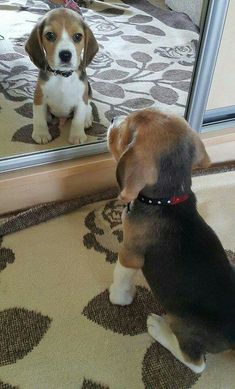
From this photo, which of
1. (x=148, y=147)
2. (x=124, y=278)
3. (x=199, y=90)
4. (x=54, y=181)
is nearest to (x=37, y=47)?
(x=54, y=181)

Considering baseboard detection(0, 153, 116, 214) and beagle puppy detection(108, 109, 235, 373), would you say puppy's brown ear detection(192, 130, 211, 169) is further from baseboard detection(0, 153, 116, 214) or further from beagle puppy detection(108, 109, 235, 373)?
baseboard detection(0, 153, 116, 214)

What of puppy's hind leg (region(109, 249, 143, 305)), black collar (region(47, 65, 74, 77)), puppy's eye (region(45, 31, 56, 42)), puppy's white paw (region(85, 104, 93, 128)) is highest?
puppy's eye (region(45, 31, 56, 42))

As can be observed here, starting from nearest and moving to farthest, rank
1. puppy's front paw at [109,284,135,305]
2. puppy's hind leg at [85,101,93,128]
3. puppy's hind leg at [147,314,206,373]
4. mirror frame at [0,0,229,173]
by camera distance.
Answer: puppy's hind leg at [147,314,206,373]
puppy's front paw at [109,284,135,305]
mirror frame at [0,0,229,173]
puppy's hind leg at [85,101,93,128]

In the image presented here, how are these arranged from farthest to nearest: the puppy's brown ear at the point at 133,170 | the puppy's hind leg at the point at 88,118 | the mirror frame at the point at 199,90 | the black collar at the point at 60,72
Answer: the puppy's hind leg at the point at 88,118 → the black collar at the point at 60,72 → the mirror frame at the point at 199,90 → the puppy's brown ear at the point at 133,170

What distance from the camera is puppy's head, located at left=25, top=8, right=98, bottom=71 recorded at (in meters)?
1.30

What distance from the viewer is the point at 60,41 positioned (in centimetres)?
131

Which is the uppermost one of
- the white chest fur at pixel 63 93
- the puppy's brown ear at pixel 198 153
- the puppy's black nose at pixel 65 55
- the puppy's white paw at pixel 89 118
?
the puppy's black nose at pixel 65 55

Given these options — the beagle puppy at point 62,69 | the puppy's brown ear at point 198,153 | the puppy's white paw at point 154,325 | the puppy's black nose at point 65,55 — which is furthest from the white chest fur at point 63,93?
the puppy's white paw at point 154,325

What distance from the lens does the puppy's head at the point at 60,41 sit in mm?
1302

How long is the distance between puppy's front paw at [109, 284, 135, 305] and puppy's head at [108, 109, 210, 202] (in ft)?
1.15

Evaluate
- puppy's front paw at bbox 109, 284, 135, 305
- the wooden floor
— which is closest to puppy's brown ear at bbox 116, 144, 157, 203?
puppy's front paw at bbox 109, 284, 135, 305

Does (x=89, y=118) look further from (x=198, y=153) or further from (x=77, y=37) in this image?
(x=198, y=153)

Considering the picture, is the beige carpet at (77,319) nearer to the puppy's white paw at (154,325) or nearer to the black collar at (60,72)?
the puppy's white paw at (154,325)

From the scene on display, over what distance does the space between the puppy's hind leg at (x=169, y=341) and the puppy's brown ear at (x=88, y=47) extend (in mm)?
859
